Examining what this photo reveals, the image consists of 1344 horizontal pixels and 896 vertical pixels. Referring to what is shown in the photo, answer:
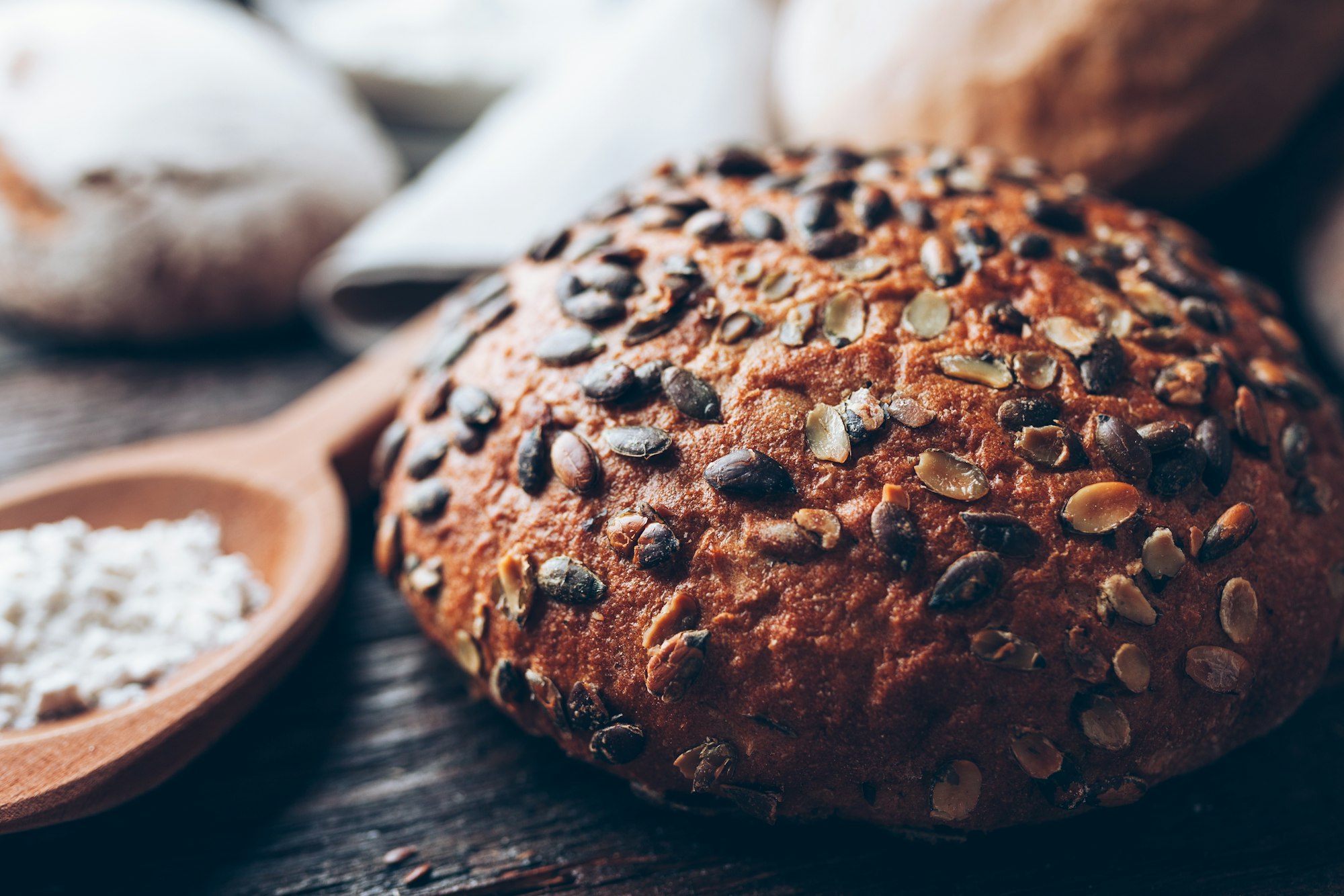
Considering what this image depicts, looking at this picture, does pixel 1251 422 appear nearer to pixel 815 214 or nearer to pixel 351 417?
pixel 815 214

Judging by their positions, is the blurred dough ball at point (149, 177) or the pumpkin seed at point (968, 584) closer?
the pumpkin seed at point (968, 584)

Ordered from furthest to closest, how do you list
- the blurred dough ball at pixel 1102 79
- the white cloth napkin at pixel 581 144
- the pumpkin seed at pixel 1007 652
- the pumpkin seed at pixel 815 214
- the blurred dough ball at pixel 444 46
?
the blurred dough ball at pixel 444 46, the white cloth napkin at pixel 581 144, the blurred dough ball at pixel 1102 79, the pumpkin seed at pixel 815 214, the pumpkin seed at pixel 1007 652

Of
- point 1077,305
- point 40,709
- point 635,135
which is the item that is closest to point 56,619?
point 40,709

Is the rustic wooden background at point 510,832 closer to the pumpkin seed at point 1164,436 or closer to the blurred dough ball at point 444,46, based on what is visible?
the pumpkin seed at point 1164,436

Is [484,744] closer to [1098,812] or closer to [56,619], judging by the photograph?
[56,619]

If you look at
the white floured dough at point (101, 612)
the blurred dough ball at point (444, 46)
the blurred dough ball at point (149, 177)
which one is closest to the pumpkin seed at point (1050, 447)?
Result: the white floured dough at point (101, 612)

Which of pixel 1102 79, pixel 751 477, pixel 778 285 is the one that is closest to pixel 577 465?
pixel 751 477

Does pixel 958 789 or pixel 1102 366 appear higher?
pixel 1102 366
